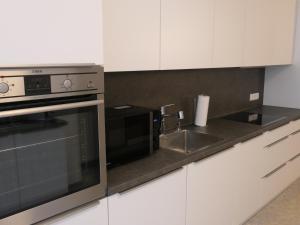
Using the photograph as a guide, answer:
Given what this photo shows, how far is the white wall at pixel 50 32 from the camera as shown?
101cm

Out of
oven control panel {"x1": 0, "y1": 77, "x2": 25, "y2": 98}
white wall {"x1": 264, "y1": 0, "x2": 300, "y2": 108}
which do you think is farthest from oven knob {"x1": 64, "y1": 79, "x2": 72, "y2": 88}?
white wall {"x1": 264, "y1": 0, "x2": 300, "y2": 108}

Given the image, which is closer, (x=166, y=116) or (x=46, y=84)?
(x=46, y=84)

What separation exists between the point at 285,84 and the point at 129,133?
2592mm

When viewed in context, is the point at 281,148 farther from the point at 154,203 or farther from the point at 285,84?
the point at 154,203

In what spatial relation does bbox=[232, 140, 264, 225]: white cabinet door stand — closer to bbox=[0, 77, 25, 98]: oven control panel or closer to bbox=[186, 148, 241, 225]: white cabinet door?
bbox=[186, 148, 241, 225]: white cabinet door

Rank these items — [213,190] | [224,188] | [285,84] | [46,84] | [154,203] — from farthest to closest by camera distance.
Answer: [285,84], [224,188], [213,190], [154,203], [46,84]

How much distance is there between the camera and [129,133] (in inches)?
69.4

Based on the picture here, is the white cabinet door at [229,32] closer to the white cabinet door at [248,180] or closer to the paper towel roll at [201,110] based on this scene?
the paper towel roll at [201,110]

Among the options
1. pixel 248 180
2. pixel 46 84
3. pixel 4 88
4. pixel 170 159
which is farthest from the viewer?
pixel 248 180

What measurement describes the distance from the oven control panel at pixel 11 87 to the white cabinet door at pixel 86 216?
0.53m

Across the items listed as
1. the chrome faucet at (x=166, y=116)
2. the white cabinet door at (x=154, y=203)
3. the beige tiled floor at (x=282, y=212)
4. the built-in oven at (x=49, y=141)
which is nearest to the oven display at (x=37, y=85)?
the built-in oven at (x=49, y=141)

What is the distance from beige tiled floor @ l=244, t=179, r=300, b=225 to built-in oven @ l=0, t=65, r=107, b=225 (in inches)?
76.8

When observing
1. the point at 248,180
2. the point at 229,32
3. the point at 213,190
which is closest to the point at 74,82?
the point at 213,190

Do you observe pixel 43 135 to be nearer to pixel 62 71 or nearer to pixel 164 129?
pixel 62 71
